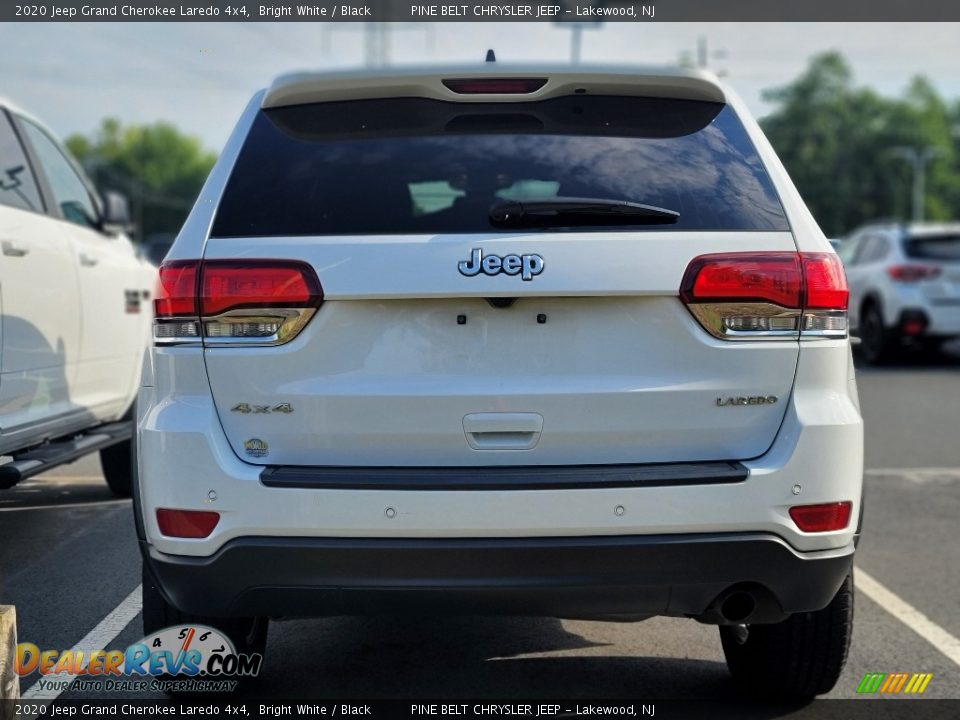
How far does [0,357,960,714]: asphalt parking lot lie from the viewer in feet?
12.7

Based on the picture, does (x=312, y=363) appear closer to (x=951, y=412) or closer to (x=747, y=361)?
(x=747, y=361)

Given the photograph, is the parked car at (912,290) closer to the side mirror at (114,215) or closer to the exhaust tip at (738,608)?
the side mirror at (114,215)

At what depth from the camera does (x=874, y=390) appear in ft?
43.5

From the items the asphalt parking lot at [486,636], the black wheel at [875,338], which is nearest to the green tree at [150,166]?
the black wheel at [875,338]

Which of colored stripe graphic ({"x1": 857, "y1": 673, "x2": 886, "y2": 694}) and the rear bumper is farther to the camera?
colored stripe graphic ({"x1": 857, "y1": 673, "x2": 886, "y2": 694})

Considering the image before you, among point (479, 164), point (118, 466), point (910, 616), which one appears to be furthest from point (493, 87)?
point (118, 466)

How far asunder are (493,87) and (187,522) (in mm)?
1439

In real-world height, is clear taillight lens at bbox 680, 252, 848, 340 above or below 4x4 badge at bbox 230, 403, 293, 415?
above

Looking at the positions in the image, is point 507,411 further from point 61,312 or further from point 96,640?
point 61,312

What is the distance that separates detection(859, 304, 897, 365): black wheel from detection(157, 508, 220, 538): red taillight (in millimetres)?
14067

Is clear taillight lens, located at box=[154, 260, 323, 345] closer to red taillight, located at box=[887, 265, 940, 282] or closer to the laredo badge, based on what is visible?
the laredo badge

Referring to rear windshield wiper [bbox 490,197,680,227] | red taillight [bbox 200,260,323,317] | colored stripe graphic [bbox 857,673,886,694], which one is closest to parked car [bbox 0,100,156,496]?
red taillight [bbox 200,260,323,317]

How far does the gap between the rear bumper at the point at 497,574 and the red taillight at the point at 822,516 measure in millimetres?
75

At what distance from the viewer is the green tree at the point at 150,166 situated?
130 metres
